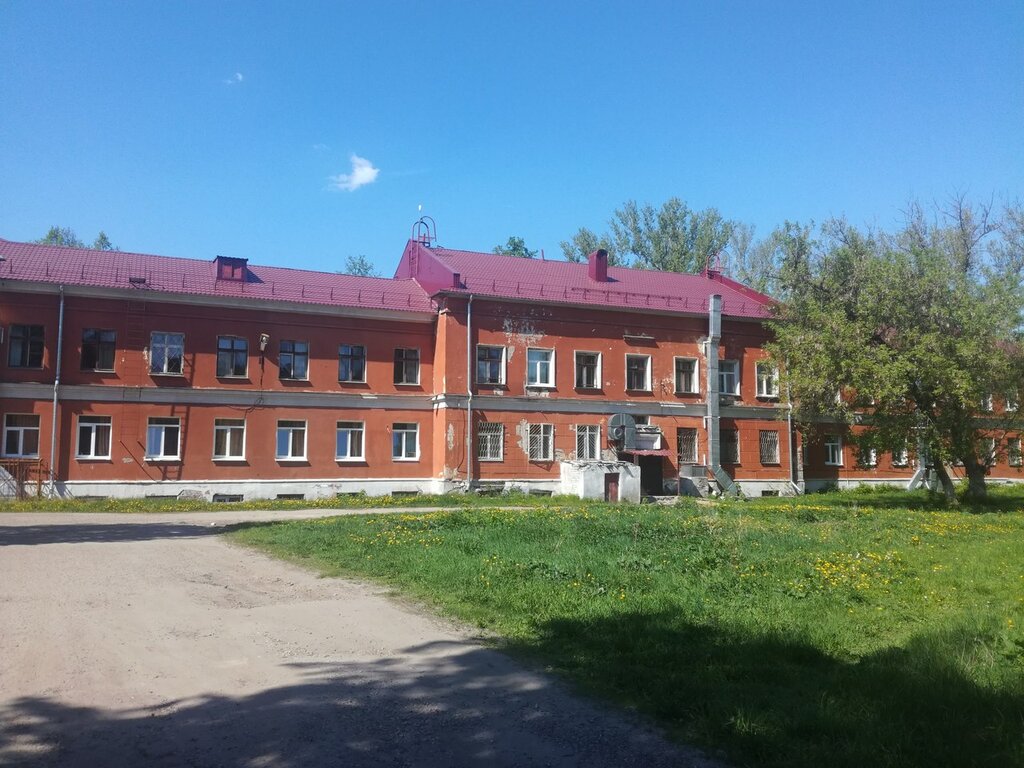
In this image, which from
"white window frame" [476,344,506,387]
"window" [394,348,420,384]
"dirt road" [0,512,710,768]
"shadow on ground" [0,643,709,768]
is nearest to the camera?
"shadow on ground" [0,643,709,768]

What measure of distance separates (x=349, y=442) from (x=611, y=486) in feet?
34.2

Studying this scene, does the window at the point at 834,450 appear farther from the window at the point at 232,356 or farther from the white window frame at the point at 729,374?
the window at the point at 232,356

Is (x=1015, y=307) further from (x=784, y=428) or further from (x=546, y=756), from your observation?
(x=546, y=756)

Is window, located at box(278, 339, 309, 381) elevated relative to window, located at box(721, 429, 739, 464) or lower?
elevated

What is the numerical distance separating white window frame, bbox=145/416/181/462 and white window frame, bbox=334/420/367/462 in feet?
18.7

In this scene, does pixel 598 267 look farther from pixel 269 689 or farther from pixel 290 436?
pixel 269 689

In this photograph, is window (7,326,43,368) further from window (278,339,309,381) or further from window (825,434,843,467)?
window (825,434,843,467)

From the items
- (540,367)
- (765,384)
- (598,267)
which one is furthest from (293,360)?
(765,384)

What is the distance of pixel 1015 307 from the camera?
25.9m

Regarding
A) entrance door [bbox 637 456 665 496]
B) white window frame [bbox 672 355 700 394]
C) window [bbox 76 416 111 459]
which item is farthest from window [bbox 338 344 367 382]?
white window frame [bbox 672 355 700 394]

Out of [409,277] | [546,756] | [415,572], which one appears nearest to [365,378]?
[409,277]

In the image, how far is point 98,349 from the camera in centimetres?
2825

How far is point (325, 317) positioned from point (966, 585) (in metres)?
25.6

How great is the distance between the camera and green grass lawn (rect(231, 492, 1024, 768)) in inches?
199
